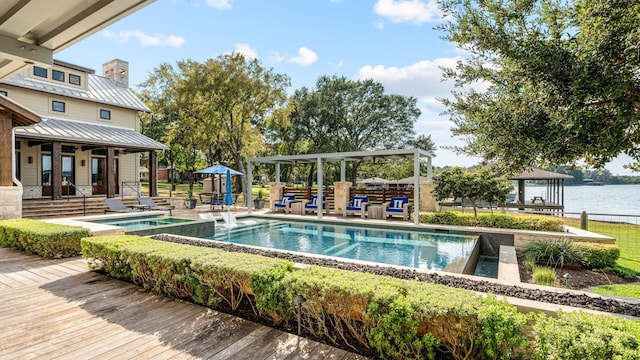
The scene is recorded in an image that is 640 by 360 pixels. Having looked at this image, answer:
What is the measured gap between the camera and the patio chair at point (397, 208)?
1405 centimetres

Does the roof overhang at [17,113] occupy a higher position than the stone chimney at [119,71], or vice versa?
the stone chimney at [119,71]

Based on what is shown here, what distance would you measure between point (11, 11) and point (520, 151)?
631 cm

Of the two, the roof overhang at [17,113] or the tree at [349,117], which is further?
the tree at [349,117]

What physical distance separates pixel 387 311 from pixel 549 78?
12.0ft

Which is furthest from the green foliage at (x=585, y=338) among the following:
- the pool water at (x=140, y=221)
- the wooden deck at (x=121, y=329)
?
the pool water at (x=140, y=221)

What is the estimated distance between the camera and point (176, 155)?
112ft

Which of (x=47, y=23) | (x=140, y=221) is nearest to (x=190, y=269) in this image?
(x=47, y=23)

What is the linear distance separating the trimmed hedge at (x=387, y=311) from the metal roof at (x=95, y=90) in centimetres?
1712

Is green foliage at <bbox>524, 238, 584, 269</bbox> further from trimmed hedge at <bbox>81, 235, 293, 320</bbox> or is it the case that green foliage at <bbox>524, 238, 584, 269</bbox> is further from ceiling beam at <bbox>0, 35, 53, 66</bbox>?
ceiling beam at <bbox>0, 35, 53, 66</bbox>

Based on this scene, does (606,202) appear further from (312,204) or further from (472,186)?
(312,204)

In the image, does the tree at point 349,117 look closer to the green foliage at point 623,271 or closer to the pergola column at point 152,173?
the pergola column at point 152,173

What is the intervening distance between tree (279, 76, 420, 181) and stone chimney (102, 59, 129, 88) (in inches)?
532

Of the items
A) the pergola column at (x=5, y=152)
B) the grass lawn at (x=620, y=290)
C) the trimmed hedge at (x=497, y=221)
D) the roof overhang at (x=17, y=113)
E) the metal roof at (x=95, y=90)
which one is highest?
the metal roof at (x=95, y=90)

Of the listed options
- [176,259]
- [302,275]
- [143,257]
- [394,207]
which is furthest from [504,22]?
[394,207]
